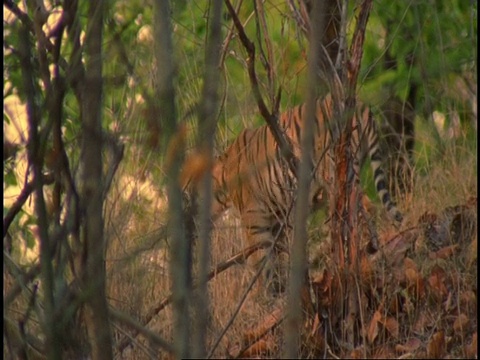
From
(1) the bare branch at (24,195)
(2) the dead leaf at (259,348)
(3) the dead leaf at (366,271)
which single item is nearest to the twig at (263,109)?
(1) the bare branch at (24,195)

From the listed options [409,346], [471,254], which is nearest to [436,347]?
[409,346]

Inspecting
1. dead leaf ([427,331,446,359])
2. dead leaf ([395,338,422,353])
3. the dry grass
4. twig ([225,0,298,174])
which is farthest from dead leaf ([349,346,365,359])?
twig ([225,0,298,174])

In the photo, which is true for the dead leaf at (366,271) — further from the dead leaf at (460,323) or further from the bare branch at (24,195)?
the bare branch at (24,195)

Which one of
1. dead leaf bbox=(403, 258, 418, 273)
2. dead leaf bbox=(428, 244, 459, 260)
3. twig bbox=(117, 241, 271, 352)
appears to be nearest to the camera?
twig bbox=(117, 241, 271, 352)

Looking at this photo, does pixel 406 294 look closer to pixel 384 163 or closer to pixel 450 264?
pixel 450 264

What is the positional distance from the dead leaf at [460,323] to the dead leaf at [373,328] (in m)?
0.29

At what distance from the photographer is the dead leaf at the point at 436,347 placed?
3.73m

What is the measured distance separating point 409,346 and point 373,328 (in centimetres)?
15

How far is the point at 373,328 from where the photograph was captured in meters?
3.81

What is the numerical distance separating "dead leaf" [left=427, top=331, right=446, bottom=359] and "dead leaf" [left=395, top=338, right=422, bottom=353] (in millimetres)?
76

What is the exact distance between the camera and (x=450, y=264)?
4145 millimetres

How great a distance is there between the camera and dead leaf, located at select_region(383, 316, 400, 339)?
3.84m

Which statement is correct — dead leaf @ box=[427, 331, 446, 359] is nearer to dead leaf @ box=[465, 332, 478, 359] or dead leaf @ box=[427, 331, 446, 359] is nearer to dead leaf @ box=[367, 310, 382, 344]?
dead leaf @ box=[465, 332, 478, 359]

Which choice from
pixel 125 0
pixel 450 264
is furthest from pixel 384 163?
pixel 125 0
